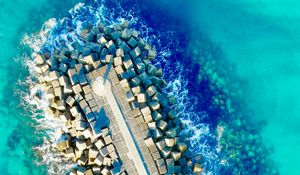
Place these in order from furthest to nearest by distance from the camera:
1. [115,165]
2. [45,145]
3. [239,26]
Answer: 1. [239,26]
2. [45,145]
3. [115,165]

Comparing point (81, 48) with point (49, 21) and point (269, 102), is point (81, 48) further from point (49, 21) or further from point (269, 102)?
point (269, 102)

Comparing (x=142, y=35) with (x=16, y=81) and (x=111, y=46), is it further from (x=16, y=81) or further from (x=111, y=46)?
(x=16, y=81)

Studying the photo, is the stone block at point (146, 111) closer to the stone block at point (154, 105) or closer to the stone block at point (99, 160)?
the stone block at point (154, 105)

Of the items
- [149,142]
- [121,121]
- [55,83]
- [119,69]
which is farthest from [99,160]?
[119,69]

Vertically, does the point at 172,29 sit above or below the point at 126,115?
above

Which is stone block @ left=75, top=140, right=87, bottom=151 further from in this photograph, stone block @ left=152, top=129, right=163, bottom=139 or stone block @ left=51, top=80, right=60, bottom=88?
stone block @ left=152, top=129, right=163, bottom=139

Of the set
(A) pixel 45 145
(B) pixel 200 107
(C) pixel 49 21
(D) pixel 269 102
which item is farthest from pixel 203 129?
(C) pixel 49 21

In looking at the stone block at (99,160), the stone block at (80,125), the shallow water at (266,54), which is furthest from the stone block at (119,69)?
the shallow water at (266,54)
